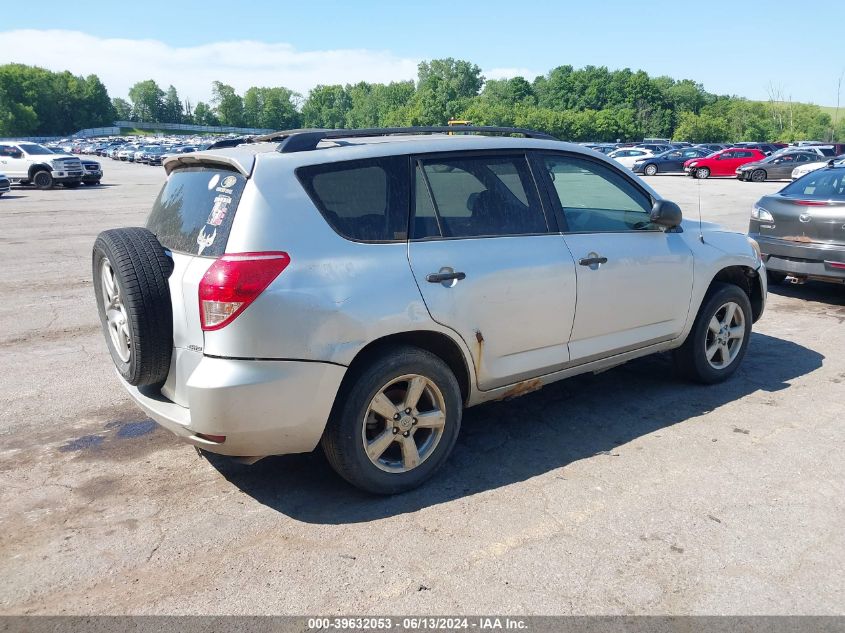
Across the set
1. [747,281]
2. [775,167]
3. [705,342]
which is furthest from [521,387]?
[775,167]

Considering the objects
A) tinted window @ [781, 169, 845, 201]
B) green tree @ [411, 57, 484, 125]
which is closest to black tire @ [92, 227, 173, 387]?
tinted window @ [781, 169, 845, 201]

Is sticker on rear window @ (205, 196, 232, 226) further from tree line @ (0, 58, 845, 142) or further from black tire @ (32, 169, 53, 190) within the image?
tree line @ (0, 58, 845, 142)

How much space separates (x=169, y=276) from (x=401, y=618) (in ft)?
6.24

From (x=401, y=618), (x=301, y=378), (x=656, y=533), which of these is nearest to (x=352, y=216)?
(x=301, y=378)

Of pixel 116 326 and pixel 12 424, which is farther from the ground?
pixel 116 326

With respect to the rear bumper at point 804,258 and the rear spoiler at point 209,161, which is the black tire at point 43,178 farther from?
the rear spoiler at point 209,161

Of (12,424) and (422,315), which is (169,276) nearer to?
(422,315)

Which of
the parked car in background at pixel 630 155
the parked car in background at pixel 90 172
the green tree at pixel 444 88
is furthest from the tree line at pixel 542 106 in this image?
the parked car in background at pixel 90 172

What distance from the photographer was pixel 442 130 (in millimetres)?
4355

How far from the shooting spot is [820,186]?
8.39 metres

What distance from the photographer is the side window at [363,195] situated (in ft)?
11.5

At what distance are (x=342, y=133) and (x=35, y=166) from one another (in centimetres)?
2782

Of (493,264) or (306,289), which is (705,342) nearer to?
(493,264)

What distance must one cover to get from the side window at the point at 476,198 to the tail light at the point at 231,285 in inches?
34.3
